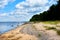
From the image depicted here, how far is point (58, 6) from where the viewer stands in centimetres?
10612

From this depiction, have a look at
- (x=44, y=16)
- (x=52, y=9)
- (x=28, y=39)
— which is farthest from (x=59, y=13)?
(x=28, y=39)

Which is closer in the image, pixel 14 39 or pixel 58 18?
pixel 14 39

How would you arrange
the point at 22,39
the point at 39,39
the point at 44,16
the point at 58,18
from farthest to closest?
the point at 44,16 < the point at 58,18 < the point at 22,39 < the point at 39,39

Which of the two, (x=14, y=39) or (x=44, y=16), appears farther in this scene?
(x=44, y=16)

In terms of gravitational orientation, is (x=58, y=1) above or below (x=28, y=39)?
above

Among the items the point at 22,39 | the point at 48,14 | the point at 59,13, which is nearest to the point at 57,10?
the point at 59,13

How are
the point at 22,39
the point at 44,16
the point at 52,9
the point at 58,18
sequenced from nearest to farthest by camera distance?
1. the point at 22,39
2. the point at 58,18
3. the point at 52,9
4. the point at 44,16

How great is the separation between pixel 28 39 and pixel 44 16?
269 ft

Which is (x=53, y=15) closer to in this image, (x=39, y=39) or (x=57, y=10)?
(x=57, y=10)

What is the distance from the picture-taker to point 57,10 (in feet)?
343

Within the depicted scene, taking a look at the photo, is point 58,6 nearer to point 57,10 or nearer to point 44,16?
point 57,10

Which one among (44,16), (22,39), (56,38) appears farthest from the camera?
(44,16)

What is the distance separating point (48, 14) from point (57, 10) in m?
12.9

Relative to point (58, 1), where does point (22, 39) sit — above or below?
below
